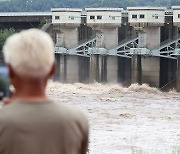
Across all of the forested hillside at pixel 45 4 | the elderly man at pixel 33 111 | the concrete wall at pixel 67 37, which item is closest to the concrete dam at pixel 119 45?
the concrete wall at pixel 67 37

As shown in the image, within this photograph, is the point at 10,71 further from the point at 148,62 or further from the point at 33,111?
the point at 148,62

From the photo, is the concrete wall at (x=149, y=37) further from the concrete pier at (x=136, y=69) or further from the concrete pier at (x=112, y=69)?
the concrete pier at (x=112, y=69)

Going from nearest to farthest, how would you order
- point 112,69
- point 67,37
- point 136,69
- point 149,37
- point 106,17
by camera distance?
point 136,69
point 149,37
point 112,69
point 106,17
point 67,37

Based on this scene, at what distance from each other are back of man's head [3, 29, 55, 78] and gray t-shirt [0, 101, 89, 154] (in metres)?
0.12

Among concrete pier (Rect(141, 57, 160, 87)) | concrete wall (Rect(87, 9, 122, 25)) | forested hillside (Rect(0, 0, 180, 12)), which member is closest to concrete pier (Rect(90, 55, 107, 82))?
concrete wall (Rect(87, 9, 122, 25))

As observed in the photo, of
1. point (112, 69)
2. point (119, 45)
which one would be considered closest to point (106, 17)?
point (119, 45)

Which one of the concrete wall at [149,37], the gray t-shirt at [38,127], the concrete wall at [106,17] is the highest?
the concrete wall at [106,17]

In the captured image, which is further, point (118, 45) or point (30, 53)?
point (118, 45)

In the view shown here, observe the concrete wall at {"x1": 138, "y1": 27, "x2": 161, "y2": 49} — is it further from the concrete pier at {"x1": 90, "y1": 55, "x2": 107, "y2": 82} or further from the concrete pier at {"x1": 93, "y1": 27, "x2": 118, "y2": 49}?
the concrete pier at {"x1": 90, "y1": 55, "x2": 107, "y2": 82}

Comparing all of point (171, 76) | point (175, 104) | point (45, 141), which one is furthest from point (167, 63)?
point (45, 141)

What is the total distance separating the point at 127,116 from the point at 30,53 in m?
26.5

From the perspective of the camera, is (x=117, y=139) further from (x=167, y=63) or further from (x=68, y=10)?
(x=68, y=10)

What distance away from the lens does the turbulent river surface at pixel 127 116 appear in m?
19.5

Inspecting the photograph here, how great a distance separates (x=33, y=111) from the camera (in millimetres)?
2799
